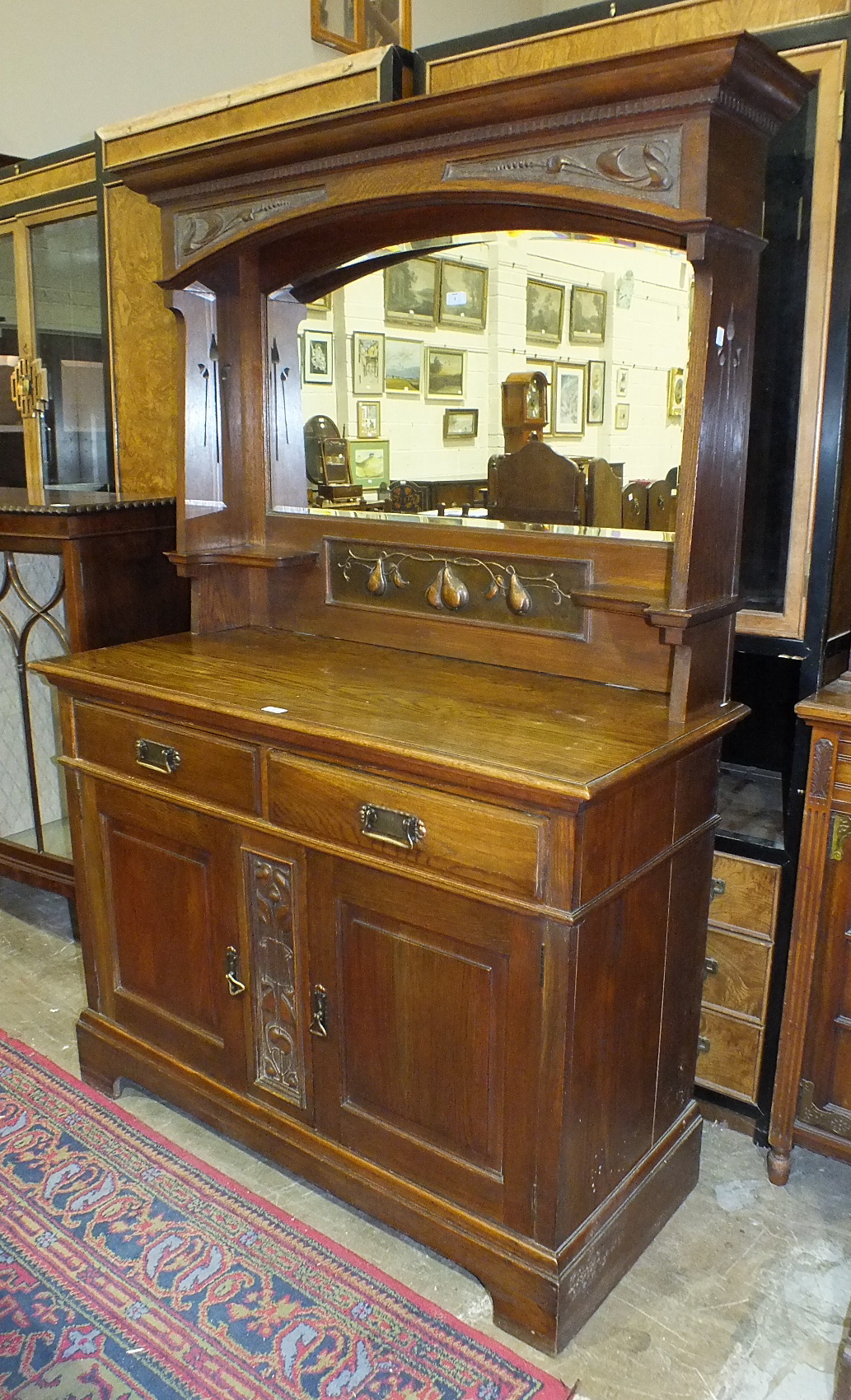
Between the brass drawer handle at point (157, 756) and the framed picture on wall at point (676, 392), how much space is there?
109cm

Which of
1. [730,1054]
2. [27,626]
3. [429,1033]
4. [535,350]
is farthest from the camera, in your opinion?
[27,626]

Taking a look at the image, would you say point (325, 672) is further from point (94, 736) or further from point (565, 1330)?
point (565, 1330)

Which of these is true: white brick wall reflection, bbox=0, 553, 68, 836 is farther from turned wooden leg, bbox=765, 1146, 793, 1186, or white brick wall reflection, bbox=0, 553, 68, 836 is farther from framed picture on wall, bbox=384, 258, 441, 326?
turned wooden leg, bbox=765, 1146, 793, 1186

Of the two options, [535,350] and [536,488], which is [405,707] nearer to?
[536,488]

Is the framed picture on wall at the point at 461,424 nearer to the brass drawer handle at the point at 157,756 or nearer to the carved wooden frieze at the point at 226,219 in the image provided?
the carved wooden frieze at the point at 226,219

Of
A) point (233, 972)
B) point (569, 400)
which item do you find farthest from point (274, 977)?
point (569, 400)

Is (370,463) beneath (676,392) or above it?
beneath

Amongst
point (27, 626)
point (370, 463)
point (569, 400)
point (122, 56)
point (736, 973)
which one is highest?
point (122, 56)

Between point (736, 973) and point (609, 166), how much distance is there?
1514 mm

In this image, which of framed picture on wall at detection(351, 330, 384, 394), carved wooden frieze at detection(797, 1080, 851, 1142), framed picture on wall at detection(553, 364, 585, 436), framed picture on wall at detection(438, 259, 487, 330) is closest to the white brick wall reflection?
framed picture on wall at detection(351, 330, 384, 394)

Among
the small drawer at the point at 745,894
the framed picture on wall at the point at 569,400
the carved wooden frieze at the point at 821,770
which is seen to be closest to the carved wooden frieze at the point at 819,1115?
the small drawer at the point at 745,894

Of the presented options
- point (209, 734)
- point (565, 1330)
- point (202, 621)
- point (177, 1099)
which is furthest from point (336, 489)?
point (565, 1330)

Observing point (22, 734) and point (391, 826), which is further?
point (22, 734)

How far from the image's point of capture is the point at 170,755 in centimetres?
203
